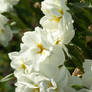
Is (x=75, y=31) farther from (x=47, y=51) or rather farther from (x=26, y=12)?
(x=26, y=12)

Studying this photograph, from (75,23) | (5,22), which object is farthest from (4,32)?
(75,23)

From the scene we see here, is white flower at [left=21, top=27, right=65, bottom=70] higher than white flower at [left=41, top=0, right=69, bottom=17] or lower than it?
lower

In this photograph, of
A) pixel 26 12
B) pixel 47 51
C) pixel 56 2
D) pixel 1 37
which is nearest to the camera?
pixel 47 51

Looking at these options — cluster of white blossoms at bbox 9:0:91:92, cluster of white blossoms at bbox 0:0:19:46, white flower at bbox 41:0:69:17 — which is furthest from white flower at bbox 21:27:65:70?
cluster of white blossoms at bbox 0:0:19:46

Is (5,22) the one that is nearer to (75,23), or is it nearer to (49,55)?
(75,23)

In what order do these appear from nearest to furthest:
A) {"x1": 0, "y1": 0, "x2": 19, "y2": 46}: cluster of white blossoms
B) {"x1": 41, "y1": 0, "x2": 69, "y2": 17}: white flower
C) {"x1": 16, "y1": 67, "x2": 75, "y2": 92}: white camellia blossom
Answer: {"x1": 16, "y1": 67, "x2": 75, "y2": 92}: white camellia blossom → {"x1": 41, "y1": 0, "x2": 69, "y2": 17}: white flower → {"x1": 0, "y1": 0, "x2": 19, "y2": 46}: cluster of white blossoms

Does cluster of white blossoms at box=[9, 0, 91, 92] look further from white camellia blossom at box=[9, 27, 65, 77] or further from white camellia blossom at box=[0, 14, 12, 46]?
white camellia blossom at box=[0, 14, 12, 46]

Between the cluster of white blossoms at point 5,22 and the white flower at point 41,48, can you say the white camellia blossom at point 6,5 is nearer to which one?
the cluster of white blossoms at point 5,22

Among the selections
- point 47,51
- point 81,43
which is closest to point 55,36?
point 47,51
